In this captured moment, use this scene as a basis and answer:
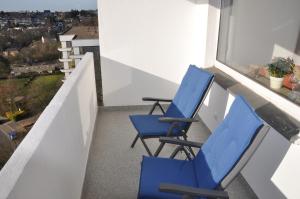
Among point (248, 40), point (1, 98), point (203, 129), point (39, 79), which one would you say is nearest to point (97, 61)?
point (203, 129)

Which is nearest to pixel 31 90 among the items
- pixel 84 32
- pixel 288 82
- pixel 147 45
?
pixel 84 32

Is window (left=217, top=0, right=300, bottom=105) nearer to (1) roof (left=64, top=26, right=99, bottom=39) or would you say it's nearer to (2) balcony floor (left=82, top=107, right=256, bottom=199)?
(2) balcony floor (left=82, top=107, right=256, bottom=199)

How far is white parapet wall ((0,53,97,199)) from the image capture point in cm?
100

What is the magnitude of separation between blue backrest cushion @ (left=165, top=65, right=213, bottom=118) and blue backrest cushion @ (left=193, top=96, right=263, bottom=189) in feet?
2.27

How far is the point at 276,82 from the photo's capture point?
240cm

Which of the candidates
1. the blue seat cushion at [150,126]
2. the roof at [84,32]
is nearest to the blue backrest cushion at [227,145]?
the blue seat cushion at [150,126]

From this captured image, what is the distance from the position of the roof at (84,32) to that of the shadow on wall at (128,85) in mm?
713

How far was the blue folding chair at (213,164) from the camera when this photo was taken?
1.49 m

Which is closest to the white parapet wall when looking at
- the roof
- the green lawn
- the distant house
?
the roof

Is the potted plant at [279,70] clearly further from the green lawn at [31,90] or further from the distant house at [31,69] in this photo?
the green lawn at [31,90]

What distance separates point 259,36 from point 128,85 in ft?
7.10

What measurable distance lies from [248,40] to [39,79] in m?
5.65

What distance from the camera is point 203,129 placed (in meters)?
3.82

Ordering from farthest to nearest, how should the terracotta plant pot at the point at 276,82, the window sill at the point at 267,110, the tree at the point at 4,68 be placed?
the tree at the point at 4,68 → the terracotta plant pot at the point at 276,82 → the window sill at the point at 267,110
